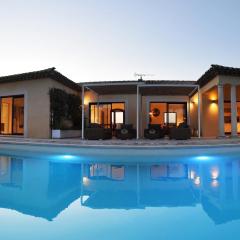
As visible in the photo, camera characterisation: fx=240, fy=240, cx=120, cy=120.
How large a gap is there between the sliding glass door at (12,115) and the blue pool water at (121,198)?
21.4ft

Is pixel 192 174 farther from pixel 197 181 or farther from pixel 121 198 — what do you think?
pixel 121 198

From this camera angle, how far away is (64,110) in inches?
520

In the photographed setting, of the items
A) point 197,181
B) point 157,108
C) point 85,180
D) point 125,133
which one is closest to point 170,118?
point 157,108

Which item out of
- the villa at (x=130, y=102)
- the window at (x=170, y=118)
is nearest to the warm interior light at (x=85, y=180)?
the villa at (x=130, y=102)

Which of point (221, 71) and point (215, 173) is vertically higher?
point (221, 71)

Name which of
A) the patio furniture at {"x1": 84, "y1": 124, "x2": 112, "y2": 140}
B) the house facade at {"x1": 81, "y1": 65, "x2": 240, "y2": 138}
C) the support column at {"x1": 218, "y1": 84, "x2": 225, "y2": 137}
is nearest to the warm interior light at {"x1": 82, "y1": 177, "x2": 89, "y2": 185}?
the patio furniture at {"x1": 84, "y1": 124, "x2": 112, "y2": 140}

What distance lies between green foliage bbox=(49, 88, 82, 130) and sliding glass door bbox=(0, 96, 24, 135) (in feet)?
8.61

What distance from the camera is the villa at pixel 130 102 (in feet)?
38.8

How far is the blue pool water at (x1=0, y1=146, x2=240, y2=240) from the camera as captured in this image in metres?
3.03

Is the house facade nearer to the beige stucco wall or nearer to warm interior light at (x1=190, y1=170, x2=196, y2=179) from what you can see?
the beige stucco wall

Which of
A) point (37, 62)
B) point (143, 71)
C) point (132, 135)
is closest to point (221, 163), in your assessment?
point (132, 135)

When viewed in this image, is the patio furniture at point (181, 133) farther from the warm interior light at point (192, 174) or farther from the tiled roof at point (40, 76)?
the tiled roof at point (40, 76)

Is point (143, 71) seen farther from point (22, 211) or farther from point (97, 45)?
point (22, 211)

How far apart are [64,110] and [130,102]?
181 inches
